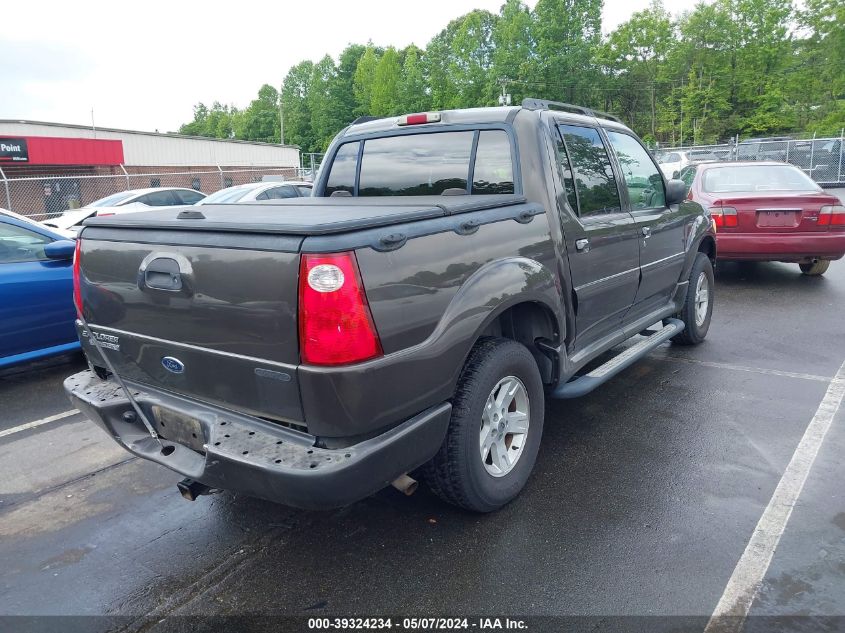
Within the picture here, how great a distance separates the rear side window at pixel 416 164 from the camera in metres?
3.81

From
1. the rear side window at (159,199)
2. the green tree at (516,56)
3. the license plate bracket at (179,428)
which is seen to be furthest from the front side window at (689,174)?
the green tree at (516,56)

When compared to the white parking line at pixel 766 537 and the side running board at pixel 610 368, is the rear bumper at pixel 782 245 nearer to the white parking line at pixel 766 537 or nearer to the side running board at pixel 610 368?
the side running board at pixel 610 368

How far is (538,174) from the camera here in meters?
3.49

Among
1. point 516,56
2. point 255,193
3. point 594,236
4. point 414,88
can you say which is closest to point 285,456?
point 594,236

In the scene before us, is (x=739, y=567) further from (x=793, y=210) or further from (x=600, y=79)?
(x=600, y=79)

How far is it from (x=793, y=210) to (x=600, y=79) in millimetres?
58075

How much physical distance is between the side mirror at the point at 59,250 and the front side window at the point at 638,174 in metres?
4.43

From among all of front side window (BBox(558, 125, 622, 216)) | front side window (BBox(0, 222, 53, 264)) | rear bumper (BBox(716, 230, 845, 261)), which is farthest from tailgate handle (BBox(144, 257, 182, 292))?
rear bumper (BBox(716, 230, 845, 261))

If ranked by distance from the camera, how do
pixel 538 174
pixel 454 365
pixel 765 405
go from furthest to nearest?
pixel 765 405, pixel 538 174, pixel 454 365

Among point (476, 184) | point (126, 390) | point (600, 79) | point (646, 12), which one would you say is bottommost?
point (126, 390)

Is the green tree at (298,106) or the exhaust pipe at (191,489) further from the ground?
the green tree at (298,106)

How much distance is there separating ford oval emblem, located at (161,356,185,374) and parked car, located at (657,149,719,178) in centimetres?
2407

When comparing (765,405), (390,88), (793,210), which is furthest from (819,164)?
(390,88)

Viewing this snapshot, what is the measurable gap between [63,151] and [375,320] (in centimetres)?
3347
